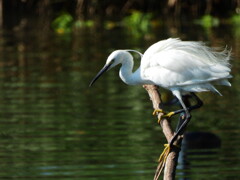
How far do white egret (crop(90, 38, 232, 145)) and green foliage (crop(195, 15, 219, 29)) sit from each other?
20253 mm

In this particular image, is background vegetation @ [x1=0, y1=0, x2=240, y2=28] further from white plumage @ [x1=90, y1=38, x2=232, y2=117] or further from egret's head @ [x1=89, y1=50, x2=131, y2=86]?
egret's head @ [x1=89, y1=50, x2=131, y2=86]

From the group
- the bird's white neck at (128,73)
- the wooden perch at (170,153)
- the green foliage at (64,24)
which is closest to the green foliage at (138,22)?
the green foliage at (64,24)

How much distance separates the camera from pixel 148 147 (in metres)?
13.0

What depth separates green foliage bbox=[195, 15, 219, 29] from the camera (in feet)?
93.7

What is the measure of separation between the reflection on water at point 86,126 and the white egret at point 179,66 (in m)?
3.52

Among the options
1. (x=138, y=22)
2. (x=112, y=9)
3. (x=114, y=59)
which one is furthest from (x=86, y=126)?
(x=112, y=9)

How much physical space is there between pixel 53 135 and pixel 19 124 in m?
1.01

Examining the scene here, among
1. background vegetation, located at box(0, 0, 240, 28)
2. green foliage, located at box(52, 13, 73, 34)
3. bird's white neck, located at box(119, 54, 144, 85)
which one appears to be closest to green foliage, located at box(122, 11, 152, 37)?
background vegetation, located at box(0, 0, 240, 28)

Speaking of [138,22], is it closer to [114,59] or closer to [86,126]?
[86,126]

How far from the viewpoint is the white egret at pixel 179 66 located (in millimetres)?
7902

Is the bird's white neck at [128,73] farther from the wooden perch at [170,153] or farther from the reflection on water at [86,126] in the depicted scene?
the reflection on water at [86,126]

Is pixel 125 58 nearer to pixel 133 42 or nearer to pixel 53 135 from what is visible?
pixel 53 135

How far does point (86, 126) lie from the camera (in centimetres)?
1444

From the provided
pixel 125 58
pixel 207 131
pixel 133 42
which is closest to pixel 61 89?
pixel 207 131
